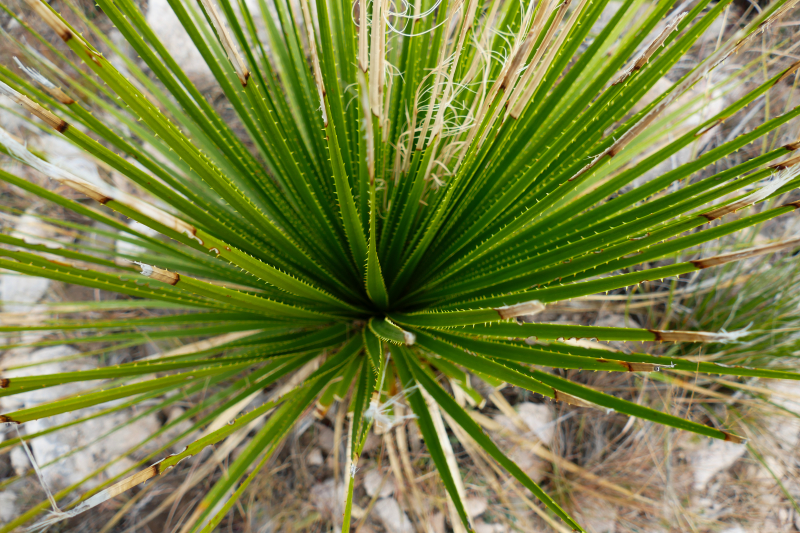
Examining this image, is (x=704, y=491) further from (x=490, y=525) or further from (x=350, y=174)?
(x=350, y=174)

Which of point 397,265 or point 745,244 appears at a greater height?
point 397,265

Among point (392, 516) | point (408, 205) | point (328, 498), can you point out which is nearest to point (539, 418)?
point (392, 516)

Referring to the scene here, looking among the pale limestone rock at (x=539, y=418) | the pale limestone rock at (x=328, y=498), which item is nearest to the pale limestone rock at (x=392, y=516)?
the pale limestone rock at (x=328, y=498)

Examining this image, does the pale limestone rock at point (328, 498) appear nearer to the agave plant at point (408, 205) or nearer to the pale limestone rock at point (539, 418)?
the agave plant at point (408, 205)

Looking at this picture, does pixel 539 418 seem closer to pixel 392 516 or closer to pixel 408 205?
pixel 392 516

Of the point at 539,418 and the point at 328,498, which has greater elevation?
the point at 328,498

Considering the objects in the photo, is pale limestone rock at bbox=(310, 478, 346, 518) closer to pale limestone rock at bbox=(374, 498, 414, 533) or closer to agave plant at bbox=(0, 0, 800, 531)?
pale limestone rock at bbox=(374, 498, 414, 533)

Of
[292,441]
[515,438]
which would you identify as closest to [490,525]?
[515,438]

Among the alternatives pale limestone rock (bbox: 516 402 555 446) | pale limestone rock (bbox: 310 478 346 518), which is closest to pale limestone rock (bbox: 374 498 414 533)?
pale limestone rock (bbox: 310 478 346 518)

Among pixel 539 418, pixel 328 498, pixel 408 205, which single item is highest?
pixel 408 205
